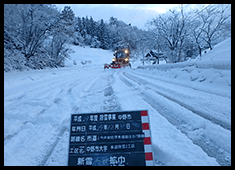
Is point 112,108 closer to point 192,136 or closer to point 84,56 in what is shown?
point 192,136

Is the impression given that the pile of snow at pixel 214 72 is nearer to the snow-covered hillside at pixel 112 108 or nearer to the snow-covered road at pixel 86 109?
the snow-covered hillside at pixel 112 108

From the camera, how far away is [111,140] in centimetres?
149

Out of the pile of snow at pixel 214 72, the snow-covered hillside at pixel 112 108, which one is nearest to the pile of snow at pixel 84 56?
the pile of snow at pixel 214 72

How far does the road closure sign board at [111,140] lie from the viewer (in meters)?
1.42

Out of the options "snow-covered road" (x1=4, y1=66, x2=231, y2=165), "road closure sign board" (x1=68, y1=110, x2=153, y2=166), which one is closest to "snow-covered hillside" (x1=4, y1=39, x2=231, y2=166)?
"snow-covered road" (x1=4, y1=66, x2=231, y2=165)

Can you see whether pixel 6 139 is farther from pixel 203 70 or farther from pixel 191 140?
pixel 203 70

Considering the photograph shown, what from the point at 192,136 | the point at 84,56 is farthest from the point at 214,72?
the point at 84,56

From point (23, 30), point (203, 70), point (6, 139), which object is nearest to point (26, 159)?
point (6, 139)

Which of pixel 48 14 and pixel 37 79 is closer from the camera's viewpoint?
pixel 37 79

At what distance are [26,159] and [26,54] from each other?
66.2 inches

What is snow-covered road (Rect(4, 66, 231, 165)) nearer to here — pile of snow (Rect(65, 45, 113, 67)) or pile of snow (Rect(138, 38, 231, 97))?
pile of snow (Rect(138, 38, 231, 97))

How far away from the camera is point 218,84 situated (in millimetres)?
3654

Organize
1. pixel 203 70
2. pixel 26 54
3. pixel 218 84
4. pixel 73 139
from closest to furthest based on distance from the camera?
pixel 73 139 < pixel 26 54 < pixel 218 84 < pixel 203 70

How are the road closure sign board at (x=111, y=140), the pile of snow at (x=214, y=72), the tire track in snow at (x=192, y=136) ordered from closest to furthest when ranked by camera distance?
the road closure sign board at (x=111, y=140)
the tire track in snow at (x=192, y=136)
the pile of snow at (x=214, y=72)
